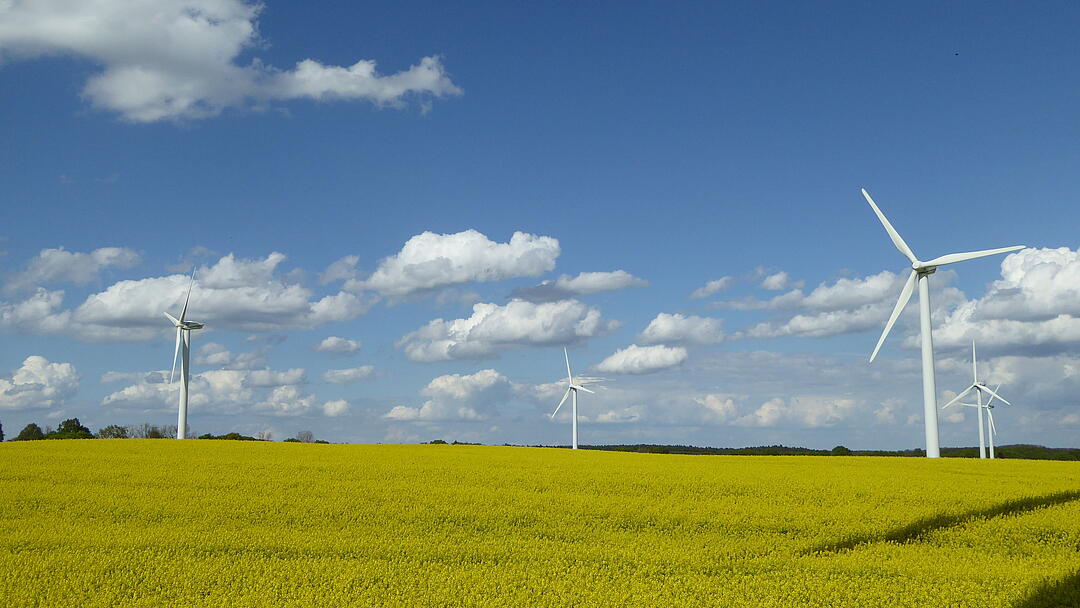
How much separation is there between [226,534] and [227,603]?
6.35 metres

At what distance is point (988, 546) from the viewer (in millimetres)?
21859

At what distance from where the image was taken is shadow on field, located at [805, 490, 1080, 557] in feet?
70.8

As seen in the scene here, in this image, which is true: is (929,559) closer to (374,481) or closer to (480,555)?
(480,555)

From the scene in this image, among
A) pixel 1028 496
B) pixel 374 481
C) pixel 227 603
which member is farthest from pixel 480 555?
pixel 1028 496

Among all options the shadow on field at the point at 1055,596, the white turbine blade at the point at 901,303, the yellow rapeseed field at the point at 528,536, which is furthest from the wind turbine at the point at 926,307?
the shadow on field at the point at 1055,596

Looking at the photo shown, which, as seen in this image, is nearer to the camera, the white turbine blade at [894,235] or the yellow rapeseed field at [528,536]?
the yellow rapeseed field at [528,536]

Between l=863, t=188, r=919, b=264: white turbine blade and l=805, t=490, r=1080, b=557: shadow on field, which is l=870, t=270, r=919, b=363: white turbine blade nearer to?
l=863, t=188, r=919, b=264: white turbine blade

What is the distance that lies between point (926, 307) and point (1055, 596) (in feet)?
135

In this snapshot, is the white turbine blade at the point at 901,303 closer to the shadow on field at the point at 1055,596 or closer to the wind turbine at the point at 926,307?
the wind turbine at the point at 926,307

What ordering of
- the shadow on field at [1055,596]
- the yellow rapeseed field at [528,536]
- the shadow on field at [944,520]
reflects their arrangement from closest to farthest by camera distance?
Answer: 1. the shadow on field at [1055,596]
2. the yellow rapeseed field at [528,536]
3. the shadow on field at [944,520]

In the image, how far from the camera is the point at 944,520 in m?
24.5

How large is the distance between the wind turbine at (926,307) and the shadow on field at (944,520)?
21.4 metres

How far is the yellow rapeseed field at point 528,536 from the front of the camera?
1638 centimetres

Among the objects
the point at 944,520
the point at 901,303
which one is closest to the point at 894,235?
the point at 901,303
